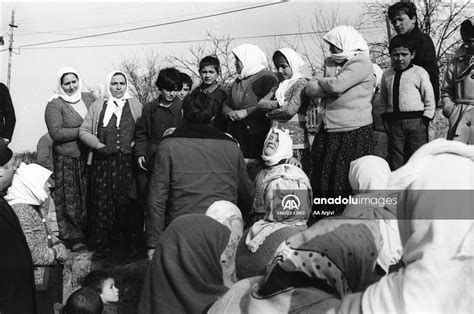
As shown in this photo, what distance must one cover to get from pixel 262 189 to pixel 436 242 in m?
1.50

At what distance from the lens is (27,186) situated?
3.59m

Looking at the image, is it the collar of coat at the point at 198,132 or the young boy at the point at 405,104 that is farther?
the young boy at the point at 405,104

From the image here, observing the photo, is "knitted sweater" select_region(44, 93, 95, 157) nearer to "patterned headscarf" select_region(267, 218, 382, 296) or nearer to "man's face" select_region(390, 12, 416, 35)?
"man's face" select_region(390, 12, 416, 35)

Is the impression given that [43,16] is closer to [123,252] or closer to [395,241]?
[123,252]

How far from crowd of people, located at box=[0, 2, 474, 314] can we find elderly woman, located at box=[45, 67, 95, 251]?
0.01 m

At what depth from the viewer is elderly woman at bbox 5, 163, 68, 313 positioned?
3.54 m

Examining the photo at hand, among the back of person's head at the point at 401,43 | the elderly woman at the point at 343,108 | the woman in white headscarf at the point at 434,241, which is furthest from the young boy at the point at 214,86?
the woman in white headscarf at the point at 434,241

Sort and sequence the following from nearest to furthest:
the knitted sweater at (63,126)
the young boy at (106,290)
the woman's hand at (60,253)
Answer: the young boy at (106,290), the woman's hand at (60,253), the knitted sweater at (63,126)

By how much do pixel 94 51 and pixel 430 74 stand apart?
Result: 208cm

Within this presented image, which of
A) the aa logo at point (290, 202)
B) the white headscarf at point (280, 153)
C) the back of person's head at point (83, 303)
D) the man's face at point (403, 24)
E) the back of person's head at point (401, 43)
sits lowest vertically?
the back of person's head at point (83, 303)

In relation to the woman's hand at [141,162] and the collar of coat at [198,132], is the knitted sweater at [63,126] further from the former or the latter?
the collar of coat at [198,132]

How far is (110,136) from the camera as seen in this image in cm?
452

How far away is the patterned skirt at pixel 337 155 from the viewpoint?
383 centimetres

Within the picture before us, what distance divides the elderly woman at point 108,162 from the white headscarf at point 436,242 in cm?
332
